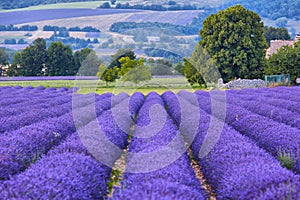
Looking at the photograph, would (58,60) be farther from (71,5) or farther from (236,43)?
(71,5)

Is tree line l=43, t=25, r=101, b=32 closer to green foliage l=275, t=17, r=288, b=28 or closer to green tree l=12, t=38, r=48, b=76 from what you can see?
green tree l=12, t=38, r=48, b=76

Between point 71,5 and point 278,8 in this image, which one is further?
point 278,8

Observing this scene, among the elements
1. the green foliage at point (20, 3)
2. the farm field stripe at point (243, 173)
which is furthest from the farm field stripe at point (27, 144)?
the green foliage at point (20, 3)

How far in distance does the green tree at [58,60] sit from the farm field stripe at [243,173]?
51.7 metres

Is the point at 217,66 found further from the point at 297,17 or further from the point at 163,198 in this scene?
the point at 297,17

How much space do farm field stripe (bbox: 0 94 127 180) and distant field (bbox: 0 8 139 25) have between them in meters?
85.4

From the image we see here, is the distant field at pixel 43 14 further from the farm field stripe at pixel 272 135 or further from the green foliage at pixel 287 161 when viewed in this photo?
the green foliage at pixel 287 161

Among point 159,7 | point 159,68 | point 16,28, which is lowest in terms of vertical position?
point 159,68

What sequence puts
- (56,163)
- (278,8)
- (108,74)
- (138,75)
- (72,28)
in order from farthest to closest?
1. (278,8)
2. (72,28)
3. (108,74)
4. (138,75)
5. (56,163)

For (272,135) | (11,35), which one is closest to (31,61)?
(11,35)

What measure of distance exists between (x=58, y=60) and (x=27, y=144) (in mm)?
51977

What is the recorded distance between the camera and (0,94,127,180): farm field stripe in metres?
5.70

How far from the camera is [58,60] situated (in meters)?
57.3

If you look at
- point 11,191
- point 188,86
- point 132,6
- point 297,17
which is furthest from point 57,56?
point 297,17
